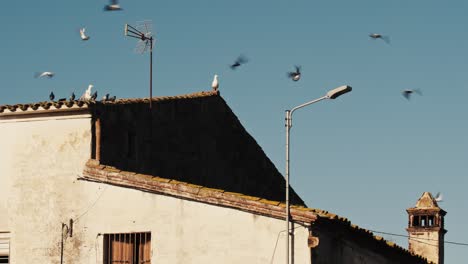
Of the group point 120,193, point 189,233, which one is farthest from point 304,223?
point 120,193

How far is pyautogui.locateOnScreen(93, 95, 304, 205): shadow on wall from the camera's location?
106ft

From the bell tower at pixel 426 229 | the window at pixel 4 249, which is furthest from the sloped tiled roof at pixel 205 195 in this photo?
the bell tower at pixel 426 229

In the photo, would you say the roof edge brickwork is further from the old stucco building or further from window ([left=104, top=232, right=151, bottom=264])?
window ([left=104, top=232, right=151, bottom=264])

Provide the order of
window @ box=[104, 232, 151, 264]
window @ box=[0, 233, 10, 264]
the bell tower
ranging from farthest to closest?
the bell tower, window @ box=[0, 233, 10, 264], window @ box=[104, 232, 151, 264]

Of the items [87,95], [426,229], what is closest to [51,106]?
[87,95]

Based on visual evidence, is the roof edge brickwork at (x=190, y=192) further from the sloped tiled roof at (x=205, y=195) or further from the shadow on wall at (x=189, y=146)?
the shadow on wall at (x=189, y=146)

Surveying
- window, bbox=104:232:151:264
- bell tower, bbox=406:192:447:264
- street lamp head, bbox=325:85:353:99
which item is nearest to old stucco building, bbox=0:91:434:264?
window, bbox=104:232:151:264

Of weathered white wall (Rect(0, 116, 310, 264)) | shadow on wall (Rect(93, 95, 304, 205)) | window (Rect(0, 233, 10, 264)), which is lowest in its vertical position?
window (Rect(0, 233, 10, 264))

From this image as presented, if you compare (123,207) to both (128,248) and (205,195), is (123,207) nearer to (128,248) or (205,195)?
(128,248)

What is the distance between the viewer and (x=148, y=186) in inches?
1170

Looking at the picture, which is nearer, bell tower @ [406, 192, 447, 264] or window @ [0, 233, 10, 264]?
window @ [0, 233, 10, 264]

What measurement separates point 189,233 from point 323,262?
11.5 feet

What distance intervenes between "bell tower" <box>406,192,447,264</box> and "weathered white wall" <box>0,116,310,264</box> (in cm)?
1732

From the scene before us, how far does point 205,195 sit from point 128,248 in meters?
2.76
